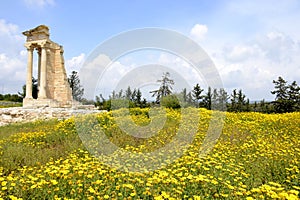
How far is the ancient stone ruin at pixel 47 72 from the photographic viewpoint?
21.5m

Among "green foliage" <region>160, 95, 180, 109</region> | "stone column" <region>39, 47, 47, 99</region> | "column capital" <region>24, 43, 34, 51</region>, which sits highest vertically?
"column capital" <region>24, 43, 34, 51</region>

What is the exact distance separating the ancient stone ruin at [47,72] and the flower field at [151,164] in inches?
549

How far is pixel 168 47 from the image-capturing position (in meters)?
6.77

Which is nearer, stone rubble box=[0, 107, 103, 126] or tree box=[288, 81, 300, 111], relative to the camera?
stone rubble box=[0, 107, 103, 126]

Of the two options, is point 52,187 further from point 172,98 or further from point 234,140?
point 172,98

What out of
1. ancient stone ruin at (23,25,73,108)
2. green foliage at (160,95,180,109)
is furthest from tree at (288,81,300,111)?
ancient stone ruin at (23,25,73,108)

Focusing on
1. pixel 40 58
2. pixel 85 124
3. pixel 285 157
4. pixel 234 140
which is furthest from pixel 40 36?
pixel 285 157

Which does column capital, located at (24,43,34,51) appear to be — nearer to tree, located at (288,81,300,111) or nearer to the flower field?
the flower field

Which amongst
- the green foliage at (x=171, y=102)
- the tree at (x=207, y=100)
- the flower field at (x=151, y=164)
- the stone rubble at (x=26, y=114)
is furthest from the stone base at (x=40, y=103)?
the tree at (x=207, y=100)

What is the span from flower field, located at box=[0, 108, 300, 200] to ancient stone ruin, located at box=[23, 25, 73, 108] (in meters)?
14.0

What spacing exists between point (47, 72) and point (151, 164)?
2086 cm

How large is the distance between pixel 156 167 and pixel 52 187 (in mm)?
1737

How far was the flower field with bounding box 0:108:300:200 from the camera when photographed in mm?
3115

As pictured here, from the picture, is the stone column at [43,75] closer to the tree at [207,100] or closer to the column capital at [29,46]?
the column capital at [29,46]
